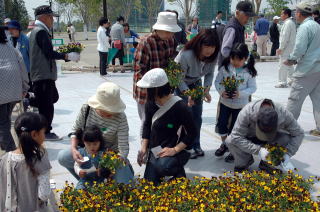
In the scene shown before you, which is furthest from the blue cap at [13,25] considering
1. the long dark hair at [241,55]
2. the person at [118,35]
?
the person at [118,35]

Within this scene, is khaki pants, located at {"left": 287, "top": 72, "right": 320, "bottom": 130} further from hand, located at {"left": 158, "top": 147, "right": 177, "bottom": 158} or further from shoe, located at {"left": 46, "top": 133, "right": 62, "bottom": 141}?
→ shoe, located at {"left": 46, "top": 133, "right": 62, "bottom": 141}

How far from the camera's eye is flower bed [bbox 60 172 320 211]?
2.82 metres

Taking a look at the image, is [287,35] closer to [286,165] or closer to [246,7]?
[246,7]

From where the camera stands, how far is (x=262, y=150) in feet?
12.2

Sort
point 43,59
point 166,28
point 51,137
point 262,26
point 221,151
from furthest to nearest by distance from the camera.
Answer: point 262,26, point 51,137, point 43,59, point 221,151, point 166,28

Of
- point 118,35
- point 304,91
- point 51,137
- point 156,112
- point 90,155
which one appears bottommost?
point 51,137

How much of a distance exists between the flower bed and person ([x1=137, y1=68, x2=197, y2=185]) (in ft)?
0.82

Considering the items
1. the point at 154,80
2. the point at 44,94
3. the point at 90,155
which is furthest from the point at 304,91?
the point at 44,94

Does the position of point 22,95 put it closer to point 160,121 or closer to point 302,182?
point 160,121

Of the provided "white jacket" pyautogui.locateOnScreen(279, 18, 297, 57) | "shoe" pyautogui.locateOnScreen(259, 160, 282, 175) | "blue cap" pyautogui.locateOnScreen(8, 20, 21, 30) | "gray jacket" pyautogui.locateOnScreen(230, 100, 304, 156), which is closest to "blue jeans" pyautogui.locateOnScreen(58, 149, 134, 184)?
"gray jacket" pyautogui.locateOnScreen(230, 100, 304, 156)

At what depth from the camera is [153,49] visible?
4156 mm

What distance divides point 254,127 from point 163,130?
1.04 m

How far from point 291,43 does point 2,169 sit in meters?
7.33

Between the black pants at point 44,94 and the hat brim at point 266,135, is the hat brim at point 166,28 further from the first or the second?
the black pants at point 44,94
